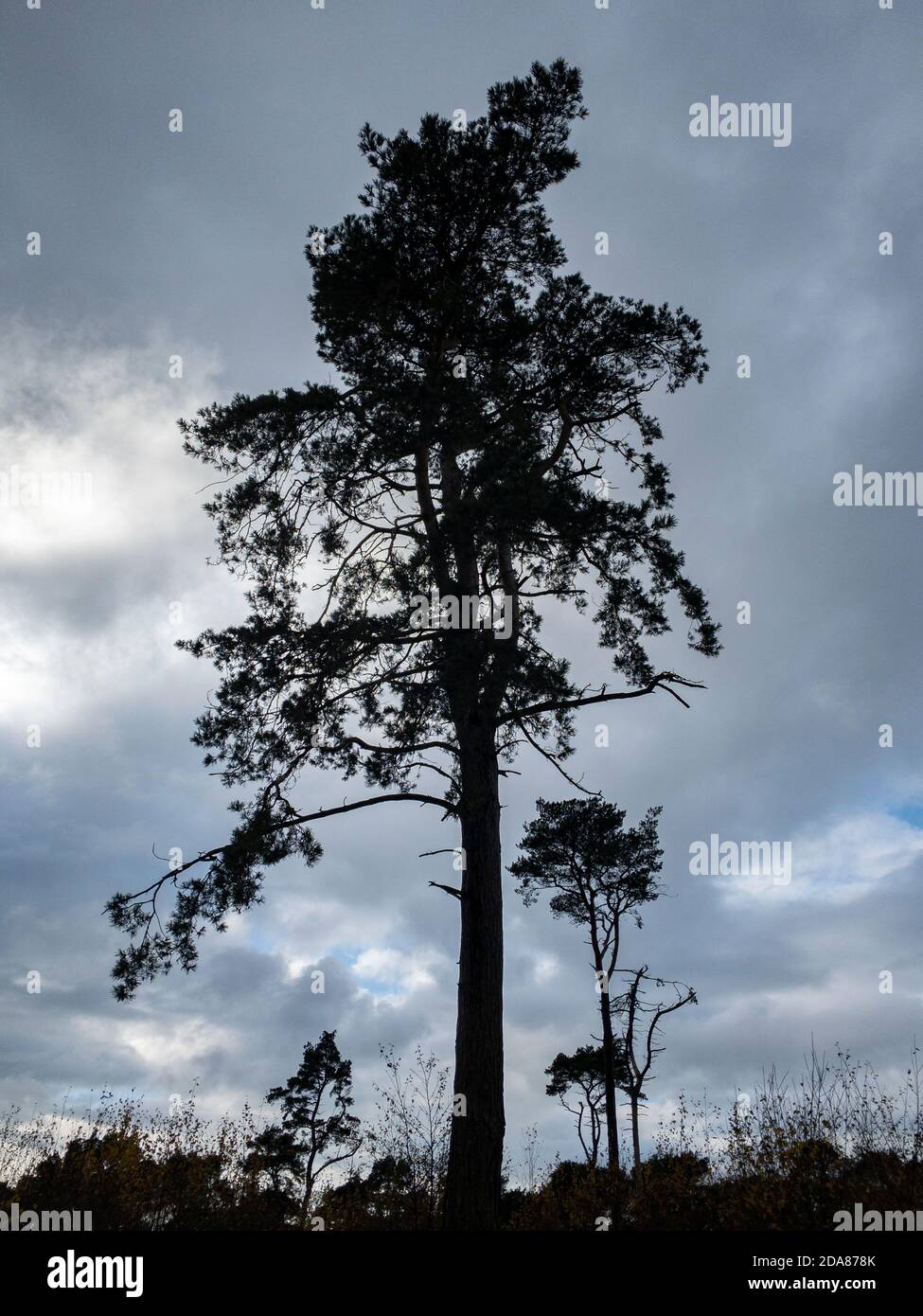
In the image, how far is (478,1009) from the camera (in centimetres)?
748

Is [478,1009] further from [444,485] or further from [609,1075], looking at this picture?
[609,1075]

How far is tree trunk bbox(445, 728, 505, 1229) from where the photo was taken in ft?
22.7

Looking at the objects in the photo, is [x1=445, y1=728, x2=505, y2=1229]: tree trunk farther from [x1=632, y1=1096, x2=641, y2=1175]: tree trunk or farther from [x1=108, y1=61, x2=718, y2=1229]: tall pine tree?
[x1=632, y1=1096, x2=641, y2=1175]: tree trunk

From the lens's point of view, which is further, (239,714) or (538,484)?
(239,714)

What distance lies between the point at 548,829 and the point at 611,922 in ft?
7.97

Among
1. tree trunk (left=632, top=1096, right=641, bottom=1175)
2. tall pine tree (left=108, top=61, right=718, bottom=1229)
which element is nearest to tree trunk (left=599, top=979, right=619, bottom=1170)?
tree trunk (left=632, top=1096, right=641, bottom=1175)

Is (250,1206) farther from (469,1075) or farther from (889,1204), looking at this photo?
(889,1204)

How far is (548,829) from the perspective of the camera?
17859mm

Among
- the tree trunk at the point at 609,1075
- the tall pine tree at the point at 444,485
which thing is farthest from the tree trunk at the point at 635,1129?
the tall pine tree at the point at 444,485

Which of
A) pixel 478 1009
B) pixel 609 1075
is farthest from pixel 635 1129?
pixel 478 1009

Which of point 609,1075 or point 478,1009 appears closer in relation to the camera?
point 478,1009
